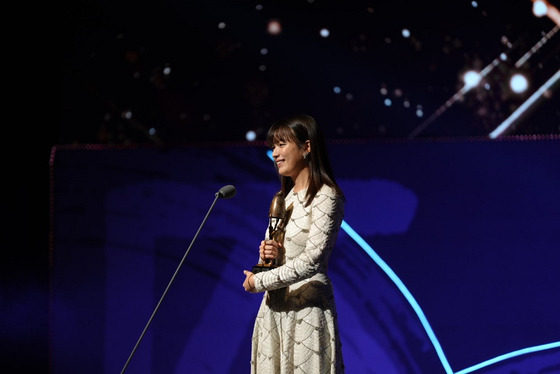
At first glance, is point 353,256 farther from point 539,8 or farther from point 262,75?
point 539,8

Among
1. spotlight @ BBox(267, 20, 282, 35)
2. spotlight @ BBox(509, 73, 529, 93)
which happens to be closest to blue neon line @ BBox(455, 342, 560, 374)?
spotlight @ BBox(509, 73, 529, 93)

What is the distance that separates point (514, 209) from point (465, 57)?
3.11ft

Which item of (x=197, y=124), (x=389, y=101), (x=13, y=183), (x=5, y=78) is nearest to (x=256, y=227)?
(x=197, y=124)

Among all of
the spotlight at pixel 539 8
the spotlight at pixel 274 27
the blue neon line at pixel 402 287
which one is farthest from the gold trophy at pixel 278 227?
the spotlight at pixel 539 8

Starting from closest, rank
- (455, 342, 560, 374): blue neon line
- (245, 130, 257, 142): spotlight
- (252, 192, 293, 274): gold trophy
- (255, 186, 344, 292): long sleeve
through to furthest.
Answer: (255, 186, 344, 292): long sleeve → (252, 192, 293, 274): gold trophy → (455, 342, 560, 374): blue neon line → (245, 130, 257, 142): spotlight

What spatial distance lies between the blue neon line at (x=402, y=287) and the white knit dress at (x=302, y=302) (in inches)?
54.8

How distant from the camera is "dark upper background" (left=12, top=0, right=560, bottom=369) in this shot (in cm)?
395

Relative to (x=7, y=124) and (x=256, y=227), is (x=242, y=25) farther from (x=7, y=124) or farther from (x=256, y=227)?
(x=7, y=124)

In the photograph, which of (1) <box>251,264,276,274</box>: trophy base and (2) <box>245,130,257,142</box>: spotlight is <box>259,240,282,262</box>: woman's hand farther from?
(2) <box>245,130,257,142</box>: spotlight

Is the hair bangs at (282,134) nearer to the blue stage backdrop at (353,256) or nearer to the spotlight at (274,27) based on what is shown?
the blue stage backdrop at (353,256)

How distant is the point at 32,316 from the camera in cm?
419

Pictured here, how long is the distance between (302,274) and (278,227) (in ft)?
0.86

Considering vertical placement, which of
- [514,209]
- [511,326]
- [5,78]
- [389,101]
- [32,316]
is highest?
[5,78]

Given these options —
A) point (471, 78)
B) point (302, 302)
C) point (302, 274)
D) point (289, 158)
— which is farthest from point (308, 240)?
point (471, 78)
